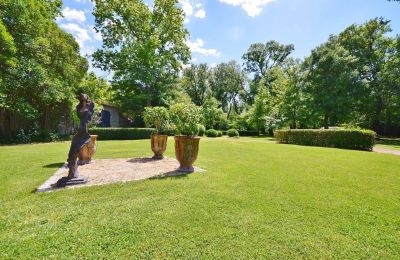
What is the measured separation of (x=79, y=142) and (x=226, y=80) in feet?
132

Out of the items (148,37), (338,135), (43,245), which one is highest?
(148,37)

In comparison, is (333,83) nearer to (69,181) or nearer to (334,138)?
(334,138)

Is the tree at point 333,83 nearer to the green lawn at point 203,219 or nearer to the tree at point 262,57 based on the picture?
the tree at point 262,57

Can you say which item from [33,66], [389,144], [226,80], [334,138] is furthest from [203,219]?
[226,80]

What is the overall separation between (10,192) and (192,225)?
3694 mm

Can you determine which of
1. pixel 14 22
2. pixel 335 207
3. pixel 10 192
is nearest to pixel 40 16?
pixel 14 22

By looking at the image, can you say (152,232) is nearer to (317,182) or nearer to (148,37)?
(317,182)

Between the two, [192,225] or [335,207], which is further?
[335,207]

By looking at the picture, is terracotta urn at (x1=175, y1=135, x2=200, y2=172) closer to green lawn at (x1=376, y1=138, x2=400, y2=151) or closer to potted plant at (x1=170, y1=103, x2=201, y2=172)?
potted plant at (x1=170, y1=103, x2=201, y2=172)

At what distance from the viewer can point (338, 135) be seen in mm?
14352

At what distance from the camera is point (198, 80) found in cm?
4381

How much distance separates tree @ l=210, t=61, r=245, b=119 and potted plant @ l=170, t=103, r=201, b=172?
1458 inches

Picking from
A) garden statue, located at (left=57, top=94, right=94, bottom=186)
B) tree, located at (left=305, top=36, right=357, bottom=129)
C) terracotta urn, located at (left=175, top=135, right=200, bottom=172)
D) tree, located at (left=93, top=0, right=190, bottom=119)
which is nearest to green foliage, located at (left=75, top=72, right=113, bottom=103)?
tree, located at (left=93, top=0, right=190, bottom=119)

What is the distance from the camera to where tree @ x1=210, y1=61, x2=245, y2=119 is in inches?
1714
